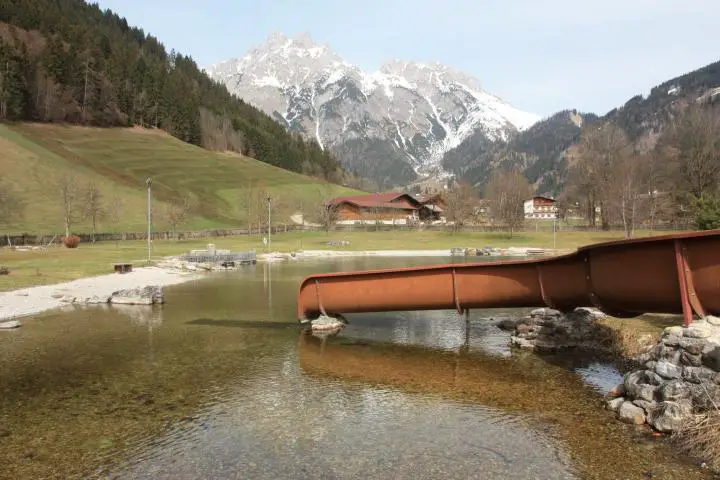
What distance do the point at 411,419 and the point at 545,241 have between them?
86.9m

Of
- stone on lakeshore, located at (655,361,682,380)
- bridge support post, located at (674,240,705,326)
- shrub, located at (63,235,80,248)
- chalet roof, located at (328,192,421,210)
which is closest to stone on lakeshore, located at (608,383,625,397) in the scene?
stone on lakeshore, located at (655,361,682,380)

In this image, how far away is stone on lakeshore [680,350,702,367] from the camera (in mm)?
10344

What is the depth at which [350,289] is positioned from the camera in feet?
62.6

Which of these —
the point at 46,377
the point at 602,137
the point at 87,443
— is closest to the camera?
the point at 87,443

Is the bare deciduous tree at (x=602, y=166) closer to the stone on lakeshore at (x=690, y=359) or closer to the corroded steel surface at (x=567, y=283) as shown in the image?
the corroded steel surface at (x=567, y=283)

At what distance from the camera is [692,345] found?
10.6m

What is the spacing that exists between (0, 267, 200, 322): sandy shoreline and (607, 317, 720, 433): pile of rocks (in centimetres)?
2232

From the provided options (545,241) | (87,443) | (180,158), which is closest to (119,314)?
(87,443)

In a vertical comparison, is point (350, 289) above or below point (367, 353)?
above

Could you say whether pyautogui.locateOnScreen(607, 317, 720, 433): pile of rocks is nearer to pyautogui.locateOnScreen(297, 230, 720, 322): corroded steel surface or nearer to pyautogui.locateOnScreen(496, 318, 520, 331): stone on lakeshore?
pyautogui.locateOnScreen(297, 230, 720, 322): corroded steel surface

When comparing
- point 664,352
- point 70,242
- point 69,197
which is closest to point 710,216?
point 664,352

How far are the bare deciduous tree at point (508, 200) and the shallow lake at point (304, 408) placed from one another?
89083mm

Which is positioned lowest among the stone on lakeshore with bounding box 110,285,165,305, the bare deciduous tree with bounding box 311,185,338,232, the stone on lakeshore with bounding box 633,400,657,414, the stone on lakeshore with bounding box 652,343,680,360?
the stone on lakeshore with bounding box 633,400,657,414

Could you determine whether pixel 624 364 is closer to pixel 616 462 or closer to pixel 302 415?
pixel 616 462
